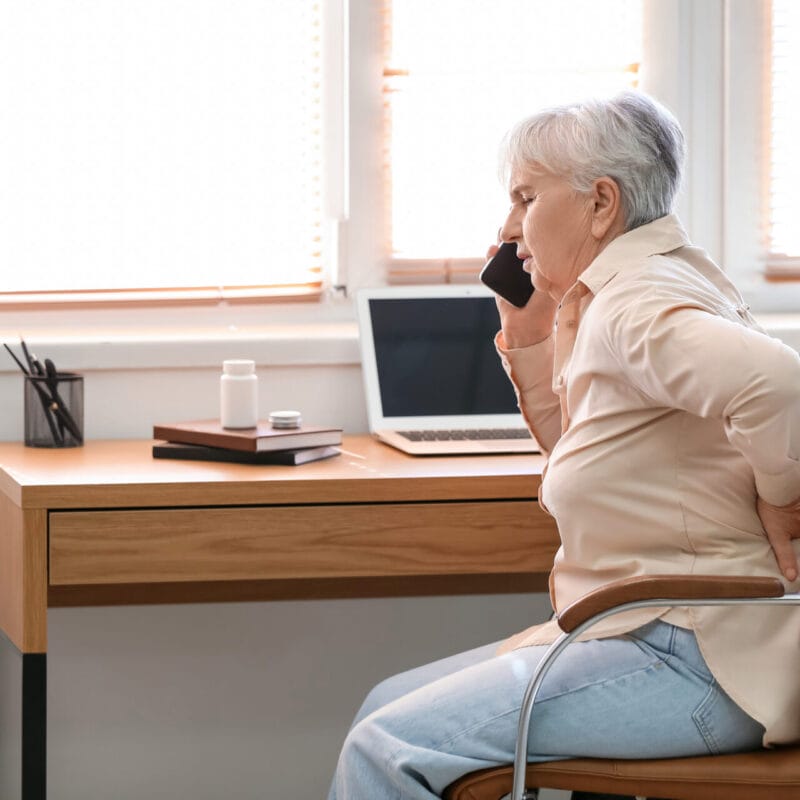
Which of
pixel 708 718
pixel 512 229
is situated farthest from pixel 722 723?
pixel 512 229

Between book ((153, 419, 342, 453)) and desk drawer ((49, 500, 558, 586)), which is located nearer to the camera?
desk drawer ((49, 500, 558, 586))

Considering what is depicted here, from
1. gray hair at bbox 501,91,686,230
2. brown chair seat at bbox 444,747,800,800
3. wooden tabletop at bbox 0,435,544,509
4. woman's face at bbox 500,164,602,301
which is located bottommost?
brown chair seat at bbox 444,747,800,800

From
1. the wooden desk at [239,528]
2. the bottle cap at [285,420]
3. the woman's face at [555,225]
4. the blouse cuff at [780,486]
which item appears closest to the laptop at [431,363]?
the bottle cap at [285,420]

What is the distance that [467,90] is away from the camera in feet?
9.07

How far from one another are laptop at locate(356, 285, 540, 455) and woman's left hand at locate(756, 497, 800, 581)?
2.90ft

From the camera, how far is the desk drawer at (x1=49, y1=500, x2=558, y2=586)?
6.48ft

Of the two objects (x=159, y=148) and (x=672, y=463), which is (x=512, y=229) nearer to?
(x=672, y=463)

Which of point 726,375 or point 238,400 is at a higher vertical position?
point 726,375

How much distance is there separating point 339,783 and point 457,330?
3.40 ft

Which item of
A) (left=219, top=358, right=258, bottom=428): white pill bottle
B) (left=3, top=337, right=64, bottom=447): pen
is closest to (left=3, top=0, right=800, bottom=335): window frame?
(left=3, top=337, right=64, bottom=447): pen

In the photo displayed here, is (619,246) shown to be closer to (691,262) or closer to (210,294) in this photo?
(691,262)

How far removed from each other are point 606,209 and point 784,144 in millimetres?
1302

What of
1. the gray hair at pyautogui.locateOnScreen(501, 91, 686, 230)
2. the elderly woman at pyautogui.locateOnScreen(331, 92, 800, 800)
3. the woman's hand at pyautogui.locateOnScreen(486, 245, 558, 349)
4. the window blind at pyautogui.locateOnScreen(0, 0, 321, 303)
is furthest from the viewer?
the window blind at pyautogui.locateOnScreen(0, 0, 321, 303)

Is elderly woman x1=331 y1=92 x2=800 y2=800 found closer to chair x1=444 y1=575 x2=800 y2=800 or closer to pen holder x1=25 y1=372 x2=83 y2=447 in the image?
→ chair x1=444 y1=575 x2=800 y2=800
